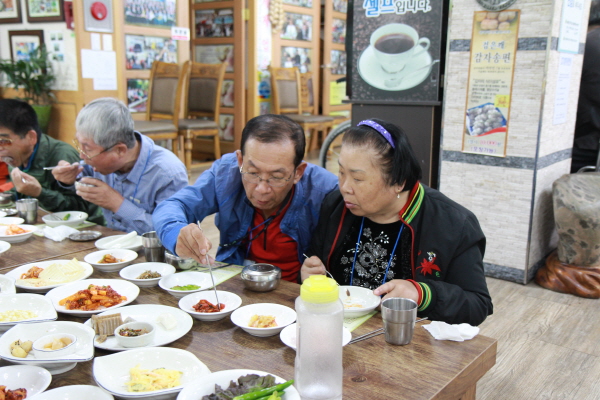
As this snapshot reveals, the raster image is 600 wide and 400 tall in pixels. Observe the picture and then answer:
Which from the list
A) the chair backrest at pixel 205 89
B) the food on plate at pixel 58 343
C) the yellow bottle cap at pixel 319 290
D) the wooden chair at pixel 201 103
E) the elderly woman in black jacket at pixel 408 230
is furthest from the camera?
the chair backrest at pixel 205 89

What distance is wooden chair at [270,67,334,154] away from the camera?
682cm

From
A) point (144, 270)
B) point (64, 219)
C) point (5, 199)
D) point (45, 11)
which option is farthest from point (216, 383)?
point (45, 11)

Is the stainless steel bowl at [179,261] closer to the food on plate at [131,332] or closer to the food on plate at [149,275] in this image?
the food on plate at [149,275]

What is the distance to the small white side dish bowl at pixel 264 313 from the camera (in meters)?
1.22

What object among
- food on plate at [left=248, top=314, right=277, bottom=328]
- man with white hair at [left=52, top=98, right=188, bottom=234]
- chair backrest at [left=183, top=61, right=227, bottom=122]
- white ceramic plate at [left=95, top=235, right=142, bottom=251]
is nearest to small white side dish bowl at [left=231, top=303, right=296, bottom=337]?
food on plate at [left=248, top=314, right=277, bottom=328]

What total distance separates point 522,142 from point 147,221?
7.23ft

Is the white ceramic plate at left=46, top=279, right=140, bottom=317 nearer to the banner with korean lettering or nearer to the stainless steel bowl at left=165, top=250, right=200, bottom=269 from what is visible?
the stainless steel bowl at left=165, top=250, right=200, bottom=269

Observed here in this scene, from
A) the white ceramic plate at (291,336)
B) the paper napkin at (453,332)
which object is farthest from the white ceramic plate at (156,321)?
the paper napkin at (453,332)

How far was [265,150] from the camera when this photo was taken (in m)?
1.67

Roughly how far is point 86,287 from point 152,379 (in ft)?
2.00

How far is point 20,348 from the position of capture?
1.10 metres

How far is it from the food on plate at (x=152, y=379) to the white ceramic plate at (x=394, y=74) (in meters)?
2.89

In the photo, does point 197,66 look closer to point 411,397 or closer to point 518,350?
point 518,350

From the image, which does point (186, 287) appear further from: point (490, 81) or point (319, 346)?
point (490, 81)
